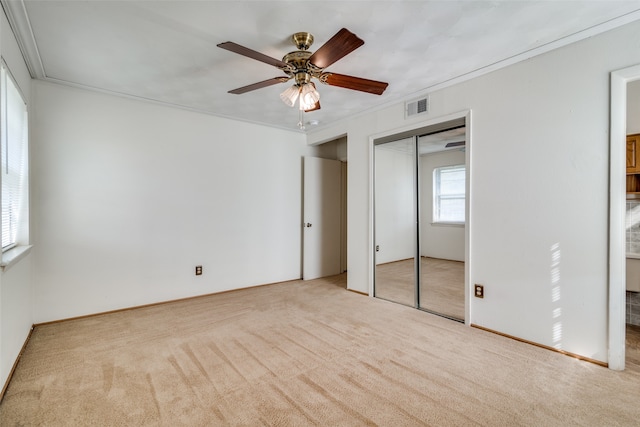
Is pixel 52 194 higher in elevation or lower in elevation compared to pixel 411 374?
higher

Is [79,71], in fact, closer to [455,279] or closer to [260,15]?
[260,15]

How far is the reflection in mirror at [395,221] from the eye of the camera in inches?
139

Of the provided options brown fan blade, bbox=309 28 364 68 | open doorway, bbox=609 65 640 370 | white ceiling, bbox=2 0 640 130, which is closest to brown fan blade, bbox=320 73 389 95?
brown fan blade, bbox=309 28 364 68

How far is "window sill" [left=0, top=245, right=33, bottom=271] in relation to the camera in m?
1.88

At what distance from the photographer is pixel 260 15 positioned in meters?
1.97

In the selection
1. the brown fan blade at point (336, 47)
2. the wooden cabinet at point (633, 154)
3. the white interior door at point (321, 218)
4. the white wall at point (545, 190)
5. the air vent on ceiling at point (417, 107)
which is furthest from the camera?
the white interior door at point (321, 218)

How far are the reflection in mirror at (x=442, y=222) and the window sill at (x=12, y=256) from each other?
3515 millimetres

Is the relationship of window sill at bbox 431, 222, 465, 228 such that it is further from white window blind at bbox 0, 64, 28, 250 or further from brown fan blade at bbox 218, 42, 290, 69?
white window blind at bbox 0, 64, 28, 250

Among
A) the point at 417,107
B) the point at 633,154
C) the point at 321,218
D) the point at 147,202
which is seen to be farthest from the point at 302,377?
the point at 633,154

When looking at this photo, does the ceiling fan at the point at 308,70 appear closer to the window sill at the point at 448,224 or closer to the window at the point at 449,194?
the window at the point at 449,194

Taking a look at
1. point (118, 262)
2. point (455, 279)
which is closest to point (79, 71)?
point (118, 262)

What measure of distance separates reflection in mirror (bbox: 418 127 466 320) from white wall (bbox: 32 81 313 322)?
7.30ft

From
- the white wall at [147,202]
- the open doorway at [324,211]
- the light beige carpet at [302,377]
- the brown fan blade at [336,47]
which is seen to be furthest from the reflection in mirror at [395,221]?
the brown fan blade at [336,47]

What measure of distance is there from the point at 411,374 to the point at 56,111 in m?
4.08
